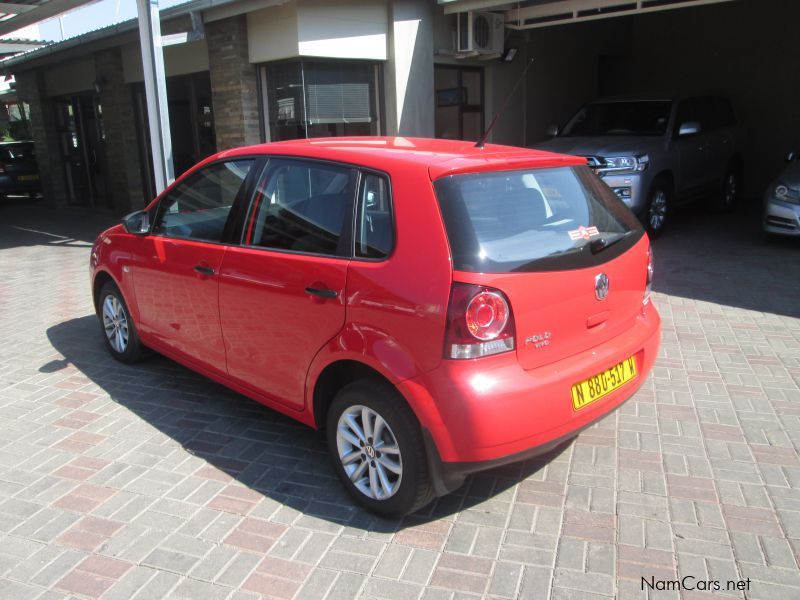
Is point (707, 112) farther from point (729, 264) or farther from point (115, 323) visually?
point (115, 323)

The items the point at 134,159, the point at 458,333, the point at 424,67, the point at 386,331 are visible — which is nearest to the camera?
the point at 458,333

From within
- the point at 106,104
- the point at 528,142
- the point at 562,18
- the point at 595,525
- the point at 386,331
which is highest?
the point at 562,18

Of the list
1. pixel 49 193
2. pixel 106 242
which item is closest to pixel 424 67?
pixel 106 242

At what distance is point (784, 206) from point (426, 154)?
7.10m

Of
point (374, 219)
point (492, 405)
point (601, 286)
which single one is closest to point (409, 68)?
point (374, 219)

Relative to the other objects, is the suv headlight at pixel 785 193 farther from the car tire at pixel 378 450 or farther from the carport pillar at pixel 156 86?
the car tire at pixel 378 450

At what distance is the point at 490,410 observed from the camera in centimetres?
268

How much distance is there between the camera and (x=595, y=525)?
3.04 metres

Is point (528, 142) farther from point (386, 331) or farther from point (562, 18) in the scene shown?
point (386, 331)

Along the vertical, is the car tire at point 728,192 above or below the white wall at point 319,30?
below

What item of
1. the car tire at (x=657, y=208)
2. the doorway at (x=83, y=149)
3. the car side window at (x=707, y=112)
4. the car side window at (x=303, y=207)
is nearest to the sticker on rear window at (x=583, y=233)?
the car side window at (x=303, y=207)

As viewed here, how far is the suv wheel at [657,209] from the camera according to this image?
904 cm

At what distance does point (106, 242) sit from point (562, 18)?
26.1 feet

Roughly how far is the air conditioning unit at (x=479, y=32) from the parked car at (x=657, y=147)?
160 centimetres
